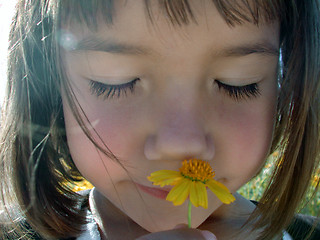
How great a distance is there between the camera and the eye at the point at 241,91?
1049 millimetres

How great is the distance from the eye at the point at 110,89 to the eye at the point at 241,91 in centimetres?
23

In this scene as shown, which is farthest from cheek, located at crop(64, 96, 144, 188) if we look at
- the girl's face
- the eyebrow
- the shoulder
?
the shoulder

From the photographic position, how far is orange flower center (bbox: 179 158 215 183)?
85cm

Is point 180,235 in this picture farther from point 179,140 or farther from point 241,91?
point 241,91

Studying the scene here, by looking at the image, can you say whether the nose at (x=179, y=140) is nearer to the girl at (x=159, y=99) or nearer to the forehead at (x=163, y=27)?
the girl at (x=159, y=99)

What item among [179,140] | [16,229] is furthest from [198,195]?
[16,229]

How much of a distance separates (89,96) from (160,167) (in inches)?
10.5

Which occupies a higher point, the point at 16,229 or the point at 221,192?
the point at 221,192

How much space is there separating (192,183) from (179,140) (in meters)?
0.13

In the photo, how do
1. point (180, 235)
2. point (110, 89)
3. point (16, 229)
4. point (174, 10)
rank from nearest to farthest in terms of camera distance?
point (180, 235) < point (174, 10) < point (110, 89) < point (16, 229)

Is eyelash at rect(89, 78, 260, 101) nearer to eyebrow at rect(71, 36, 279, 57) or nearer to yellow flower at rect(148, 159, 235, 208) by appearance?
eyebrow at rect(71, 36, 279, 57)

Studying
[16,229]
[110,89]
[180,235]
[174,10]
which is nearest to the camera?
[180,235]

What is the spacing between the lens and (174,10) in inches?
36.1

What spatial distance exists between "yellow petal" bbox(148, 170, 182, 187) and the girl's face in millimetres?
102
